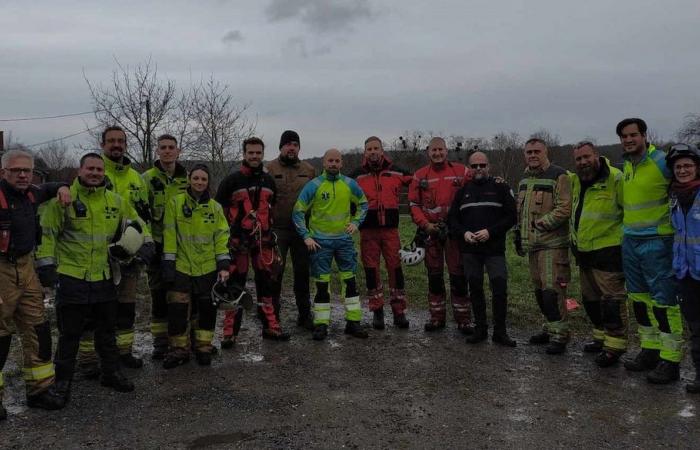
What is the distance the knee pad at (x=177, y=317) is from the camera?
5387mm

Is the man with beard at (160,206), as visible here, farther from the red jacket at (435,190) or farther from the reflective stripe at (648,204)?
the reflective stripe at (648,204)

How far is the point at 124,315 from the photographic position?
542 cm

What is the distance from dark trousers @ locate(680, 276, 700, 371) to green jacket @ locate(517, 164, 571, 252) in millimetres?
1376

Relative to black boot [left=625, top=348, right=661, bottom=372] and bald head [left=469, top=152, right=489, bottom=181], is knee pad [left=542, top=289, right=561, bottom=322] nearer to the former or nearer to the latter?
black boot [left=625, top=348, right=661, bottom=372]

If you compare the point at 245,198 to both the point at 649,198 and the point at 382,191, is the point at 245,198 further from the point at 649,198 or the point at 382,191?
the point at 649,198

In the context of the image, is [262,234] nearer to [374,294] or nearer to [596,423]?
[374,294]


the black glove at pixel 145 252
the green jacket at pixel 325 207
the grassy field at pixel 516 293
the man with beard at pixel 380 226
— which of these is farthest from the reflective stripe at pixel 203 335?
the grassy field at pixel 516 293

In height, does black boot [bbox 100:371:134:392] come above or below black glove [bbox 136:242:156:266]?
below

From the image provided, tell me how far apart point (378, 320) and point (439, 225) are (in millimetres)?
1422

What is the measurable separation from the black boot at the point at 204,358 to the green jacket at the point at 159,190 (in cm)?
127

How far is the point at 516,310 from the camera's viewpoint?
774 cm

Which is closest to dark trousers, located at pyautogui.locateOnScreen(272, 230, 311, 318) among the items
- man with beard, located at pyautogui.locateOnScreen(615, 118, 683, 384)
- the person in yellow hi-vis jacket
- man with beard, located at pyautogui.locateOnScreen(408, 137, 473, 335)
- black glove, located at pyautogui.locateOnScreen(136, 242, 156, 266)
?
the person in yellow hi-vis jacket

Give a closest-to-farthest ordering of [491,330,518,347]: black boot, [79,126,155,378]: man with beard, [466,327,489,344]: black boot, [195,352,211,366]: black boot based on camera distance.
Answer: [79,126,155,378]: man with beard
[195,352,211,366]: black boot
[491,330,518,347]: black boot
[466,327,489,344]: black boot

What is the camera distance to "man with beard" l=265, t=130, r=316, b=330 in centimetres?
686
